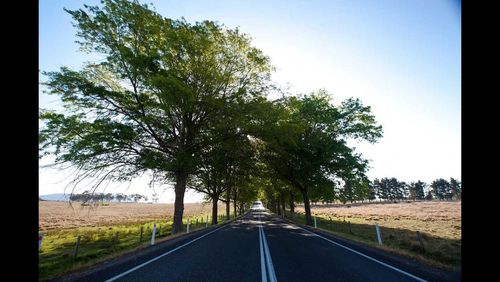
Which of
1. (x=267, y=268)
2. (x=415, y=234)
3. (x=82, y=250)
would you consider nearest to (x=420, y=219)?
(x=415, y=234)

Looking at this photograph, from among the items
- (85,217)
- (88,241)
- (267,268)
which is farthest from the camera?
(85,217)

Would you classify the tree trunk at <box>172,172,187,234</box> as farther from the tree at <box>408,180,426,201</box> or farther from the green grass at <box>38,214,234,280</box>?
the tree at <box>408,180,426,201</box>

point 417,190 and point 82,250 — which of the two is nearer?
point 82,250

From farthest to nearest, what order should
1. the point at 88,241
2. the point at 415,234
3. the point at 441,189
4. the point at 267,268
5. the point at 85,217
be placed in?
the point at 441,189 < the point at 85,217 < the point at 88,241 < the point at 415,234 < the point at 267,268

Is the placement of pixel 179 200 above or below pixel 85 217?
above

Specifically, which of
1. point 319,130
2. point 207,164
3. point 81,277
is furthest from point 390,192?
point 81,277

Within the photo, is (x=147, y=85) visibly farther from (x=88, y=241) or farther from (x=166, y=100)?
(x=88, y=241)

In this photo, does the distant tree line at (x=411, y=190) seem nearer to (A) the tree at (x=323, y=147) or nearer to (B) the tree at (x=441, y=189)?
(B) the tree at (x=441, y=189)

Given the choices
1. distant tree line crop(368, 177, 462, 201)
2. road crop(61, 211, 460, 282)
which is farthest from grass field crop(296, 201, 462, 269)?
distant tree line crop(368, 177, 462, 201)

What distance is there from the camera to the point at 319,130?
26.8 metres

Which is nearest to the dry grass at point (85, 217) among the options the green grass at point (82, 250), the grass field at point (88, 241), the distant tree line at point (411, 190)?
the grass field at point (88, 241)

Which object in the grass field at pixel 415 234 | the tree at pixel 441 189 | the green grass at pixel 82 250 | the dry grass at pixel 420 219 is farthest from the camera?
the tree at pixel 441 189
